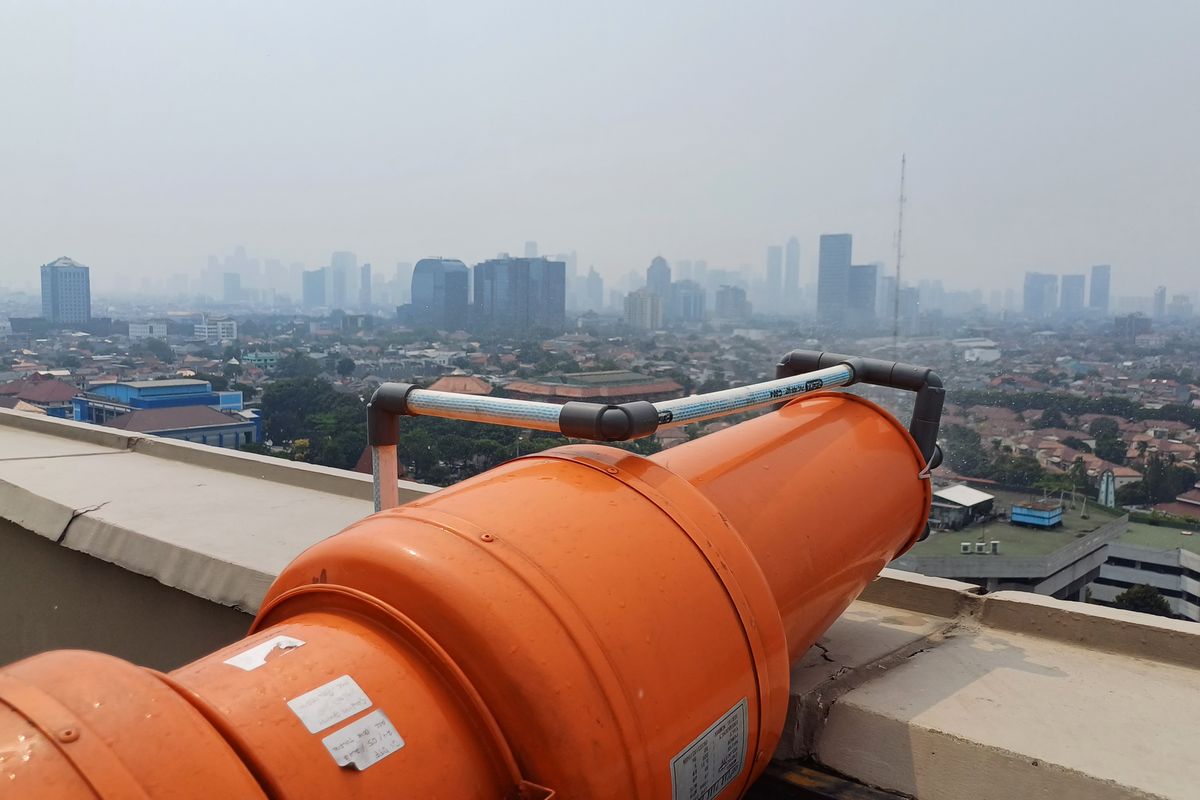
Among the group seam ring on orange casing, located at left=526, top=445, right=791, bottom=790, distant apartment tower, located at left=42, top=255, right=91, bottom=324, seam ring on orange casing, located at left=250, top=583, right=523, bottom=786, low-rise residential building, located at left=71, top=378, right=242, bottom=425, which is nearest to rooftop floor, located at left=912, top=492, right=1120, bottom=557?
seam ring on orange casing, located at left=526, top=445, right=791, bottom=790

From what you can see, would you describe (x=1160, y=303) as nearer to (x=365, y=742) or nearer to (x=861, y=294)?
(x=861, y=294)

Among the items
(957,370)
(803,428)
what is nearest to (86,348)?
(957,370)

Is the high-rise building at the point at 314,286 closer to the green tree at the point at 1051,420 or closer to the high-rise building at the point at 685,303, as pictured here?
the high-rise building at the point at 685,303

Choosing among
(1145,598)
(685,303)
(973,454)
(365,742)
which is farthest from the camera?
(685,303)

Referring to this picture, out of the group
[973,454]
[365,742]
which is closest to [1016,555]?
[973,454]

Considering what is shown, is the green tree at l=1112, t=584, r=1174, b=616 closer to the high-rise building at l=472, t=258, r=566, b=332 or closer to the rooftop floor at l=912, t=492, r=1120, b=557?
the rooftop floor at l=912, t=492, r=1120, b=557

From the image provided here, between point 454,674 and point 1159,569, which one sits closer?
point 454,674
